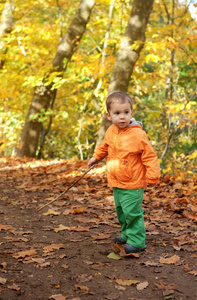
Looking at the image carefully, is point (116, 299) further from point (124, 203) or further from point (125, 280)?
point (124, 203)

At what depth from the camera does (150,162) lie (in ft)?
9.95

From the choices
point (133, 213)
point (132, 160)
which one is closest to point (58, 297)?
point (133, 213)

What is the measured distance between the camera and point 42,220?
14.2 feet

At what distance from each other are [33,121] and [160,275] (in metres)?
9.58

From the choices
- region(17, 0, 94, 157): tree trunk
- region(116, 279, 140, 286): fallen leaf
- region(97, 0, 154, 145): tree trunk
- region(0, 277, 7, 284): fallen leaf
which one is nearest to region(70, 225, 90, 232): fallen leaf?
region(116, 279, 140, 286): fallen leaf

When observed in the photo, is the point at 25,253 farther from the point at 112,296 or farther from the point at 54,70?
the point at 54,70

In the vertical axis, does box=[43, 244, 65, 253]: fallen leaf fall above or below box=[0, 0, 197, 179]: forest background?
below

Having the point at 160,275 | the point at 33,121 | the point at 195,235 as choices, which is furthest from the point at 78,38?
the point at 160,275

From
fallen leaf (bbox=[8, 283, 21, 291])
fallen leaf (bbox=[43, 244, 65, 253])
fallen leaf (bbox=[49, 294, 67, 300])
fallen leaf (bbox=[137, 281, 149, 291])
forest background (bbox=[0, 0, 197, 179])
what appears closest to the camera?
fallen leaf (bbox=[49, 294, 67, 300])

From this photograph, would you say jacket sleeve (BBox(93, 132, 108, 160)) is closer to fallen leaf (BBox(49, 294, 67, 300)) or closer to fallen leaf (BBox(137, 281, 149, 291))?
fallen leaf (BBox(137, 281, 149, 291))

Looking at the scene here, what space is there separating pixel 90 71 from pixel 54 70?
75.0 inches

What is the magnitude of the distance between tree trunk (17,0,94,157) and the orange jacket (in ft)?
26.6

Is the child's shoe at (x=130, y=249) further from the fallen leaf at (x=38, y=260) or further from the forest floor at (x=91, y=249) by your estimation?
the fallen leaf at (x=38, y=260)

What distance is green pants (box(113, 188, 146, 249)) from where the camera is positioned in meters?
3.15
